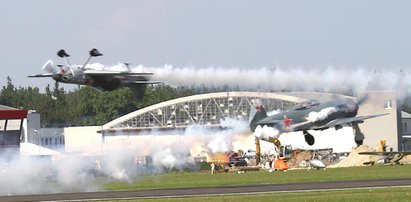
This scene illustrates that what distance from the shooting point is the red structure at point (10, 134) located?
75125mm

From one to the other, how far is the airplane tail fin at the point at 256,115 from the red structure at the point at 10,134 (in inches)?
878

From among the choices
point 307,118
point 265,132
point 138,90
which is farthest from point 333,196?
point 265,132

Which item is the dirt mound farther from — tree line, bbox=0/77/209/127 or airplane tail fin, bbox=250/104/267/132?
tree line, bbox=0/77/209/127

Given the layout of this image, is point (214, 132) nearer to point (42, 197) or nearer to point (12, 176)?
point (12, 176)

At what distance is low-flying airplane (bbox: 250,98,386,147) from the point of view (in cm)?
9412

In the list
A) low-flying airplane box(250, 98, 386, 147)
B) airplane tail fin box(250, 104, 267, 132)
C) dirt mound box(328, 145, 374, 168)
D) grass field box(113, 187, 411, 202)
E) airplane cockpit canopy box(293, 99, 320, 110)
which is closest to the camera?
grass field box(113, 187, 411, 202)

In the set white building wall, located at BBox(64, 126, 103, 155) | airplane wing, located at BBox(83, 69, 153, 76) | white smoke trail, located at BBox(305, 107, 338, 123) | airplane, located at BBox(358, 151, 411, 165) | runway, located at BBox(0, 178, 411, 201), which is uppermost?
airplane wing, located at BBox(83, 69, 153, 76)

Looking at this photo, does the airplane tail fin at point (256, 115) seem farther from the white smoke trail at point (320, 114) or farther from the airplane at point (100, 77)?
the airplane at point (100, 77)

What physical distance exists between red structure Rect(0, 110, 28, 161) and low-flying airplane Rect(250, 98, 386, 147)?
22935 millimetres

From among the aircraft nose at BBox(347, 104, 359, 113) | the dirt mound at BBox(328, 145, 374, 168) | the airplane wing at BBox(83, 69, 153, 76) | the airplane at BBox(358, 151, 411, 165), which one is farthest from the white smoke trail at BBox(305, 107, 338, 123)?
the airplane wing at BBox(83, 69, 153, 76)

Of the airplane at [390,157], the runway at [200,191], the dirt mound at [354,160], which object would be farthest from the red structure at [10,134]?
the airplane at [390,157]

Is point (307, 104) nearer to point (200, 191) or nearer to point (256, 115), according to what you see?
point (256, 115)

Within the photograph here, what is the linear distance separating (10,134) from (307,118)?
98.3 feet

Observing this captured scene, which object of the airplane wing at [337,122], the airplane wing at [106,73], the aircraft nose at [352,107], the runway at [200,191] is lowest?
the runway at [200,191]
